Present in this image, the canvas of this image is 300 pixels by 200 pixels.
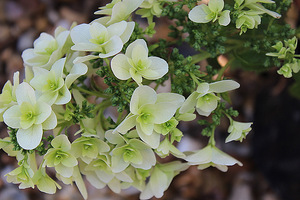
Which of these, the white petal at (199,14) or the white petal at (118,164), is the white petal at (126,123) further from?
the white petal at (199,14)

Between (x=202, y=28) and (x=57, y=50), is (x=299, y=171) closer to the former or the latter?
(x=202, y=28)

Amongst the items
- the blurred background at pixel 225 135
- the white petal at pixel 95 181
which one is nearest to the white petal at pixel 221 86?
the white petal at pixel 95 181

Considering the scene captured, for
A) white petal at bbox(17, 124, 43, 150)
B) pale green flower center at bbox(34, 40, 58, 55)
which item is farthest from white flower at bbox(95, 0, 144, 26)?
white petal at bbox(17, 124, 43, 150)

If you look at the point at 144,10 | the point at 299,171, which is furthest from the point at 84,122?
the point at 299,171

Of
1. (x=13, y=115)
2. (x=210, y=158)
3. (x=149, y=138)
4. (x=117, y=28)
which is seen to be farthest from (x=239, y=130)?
(x=13, y=115)

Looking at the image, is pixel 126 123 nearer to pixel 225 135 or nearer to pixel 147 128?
pixel 147 128
